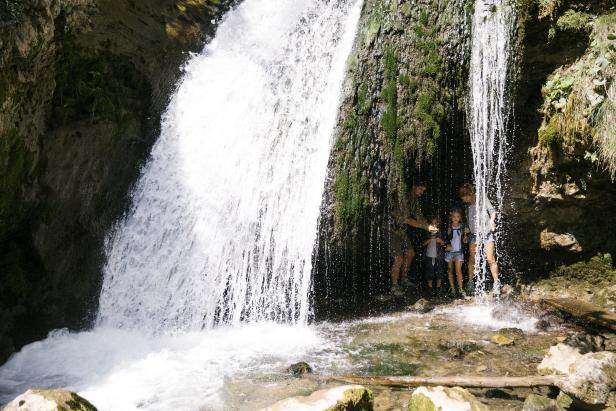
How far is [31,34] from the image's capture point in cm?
638

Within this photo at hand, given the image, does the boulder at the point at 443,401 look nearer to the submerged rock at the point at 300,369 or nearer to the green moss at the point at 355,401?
the green moss at the point at 355,401

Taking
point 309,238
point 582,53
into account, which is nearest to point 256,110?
point 309,238

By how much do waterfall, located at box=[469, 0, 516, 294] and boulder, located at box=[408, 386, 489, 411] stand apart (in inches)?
202

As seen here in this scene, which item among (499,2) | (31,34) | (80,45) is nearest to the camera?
(31,34)

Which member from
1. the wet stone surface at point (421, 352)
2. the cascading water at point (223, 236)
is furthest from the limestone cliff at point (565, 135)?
the cascading water at point (223, 236)

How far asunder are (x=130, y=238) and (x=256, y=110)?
10.9 feet

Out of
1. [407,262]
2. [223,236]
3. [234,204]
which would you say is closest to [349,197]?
[234,204]

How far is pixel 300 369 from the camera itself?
614 cm

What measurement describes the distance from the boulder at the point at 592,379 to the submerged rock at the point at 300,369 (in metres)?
2.91

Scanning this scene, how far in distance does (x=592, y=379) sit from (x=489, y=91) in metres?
5.33

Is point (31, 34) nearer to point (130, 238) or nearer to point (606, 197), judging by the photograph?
point (130, 238)

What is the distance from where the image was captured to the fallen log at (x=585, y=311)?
7.41 metres

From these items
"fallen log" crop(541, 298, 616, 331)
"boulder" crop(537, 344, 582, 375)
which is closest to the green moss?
"boulder" crop(537, 344, 582, 375)

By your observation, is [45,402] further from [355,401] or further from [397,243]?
[397,243]
